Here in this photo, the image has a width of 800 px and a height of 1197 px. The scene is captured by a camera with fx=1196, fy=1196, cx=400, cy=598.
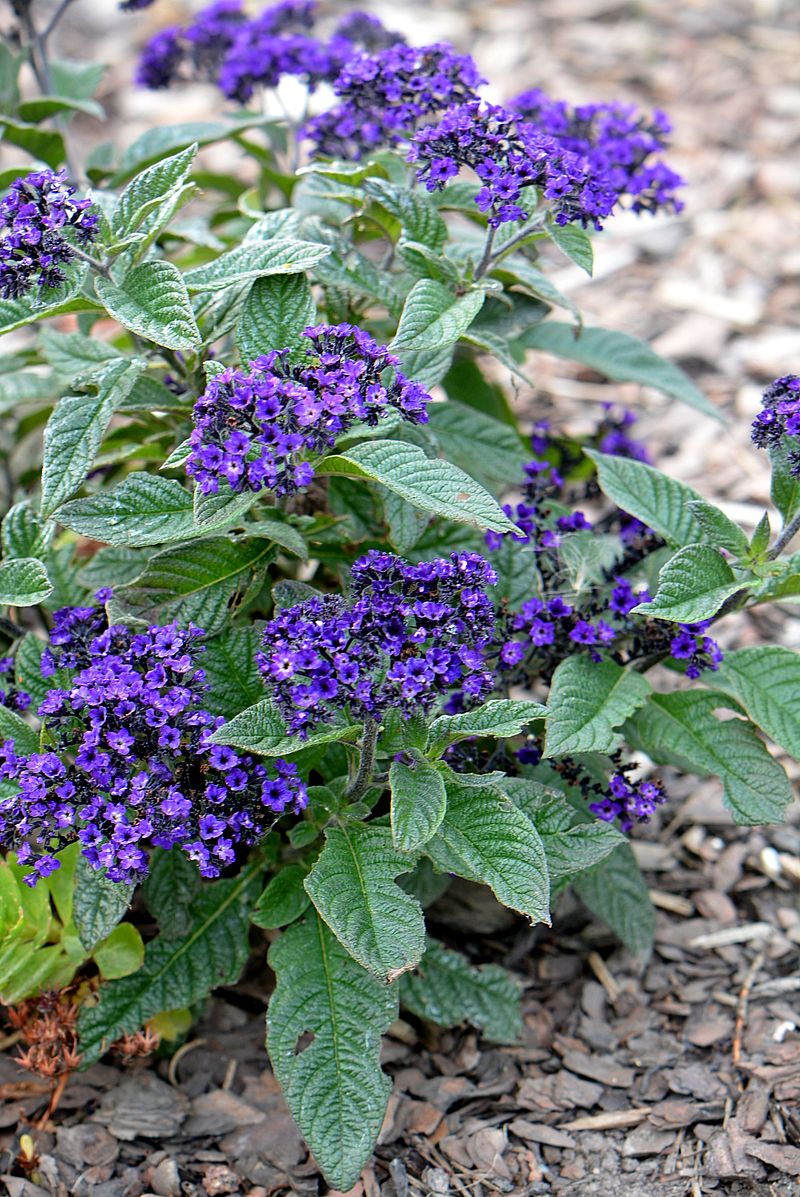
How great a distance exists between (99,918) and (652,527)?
149cm

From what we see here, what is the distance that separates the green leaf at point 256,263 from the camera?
2.49m

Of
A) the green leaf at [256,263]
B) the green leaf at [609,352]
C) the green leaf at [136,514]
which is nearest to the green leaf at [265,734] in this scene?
the green leaf at [136,514]

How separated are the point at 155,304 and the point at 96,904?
1236 mm

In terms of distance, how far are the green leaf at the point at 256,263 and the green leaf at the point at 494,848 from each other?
1.12 metres

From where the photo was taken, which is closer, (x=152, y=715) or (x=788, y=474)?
(x=152, y=715)

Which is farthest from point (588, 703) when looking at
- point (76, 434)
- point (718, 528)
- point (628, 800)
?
point (76, 434)

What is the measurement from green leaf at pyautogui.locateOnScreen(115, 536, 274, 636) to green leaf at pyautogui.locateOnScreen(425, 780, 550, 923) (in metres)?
0.66

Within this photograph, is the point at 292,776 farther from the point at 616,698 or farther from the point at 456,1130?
the point at 456,1130

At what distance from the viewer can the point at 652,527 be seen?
2.77 metres

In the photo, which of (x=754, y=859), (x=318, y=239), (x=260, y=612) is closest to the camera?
(x=318, y=239)

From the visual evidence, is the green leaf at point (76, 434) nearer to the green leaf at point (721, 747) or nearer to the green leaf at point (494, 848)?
the green leaf at point (494, 848)

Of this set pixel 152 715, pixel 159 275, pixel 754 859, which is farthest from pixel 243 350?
pixel 754 859

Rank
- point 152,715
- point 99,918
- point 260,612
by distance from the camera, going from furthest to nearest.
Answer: point 260,612
point 99,918
point 152,715

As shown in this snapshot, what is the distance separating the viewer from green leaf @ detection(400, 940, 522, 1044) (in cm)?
282
